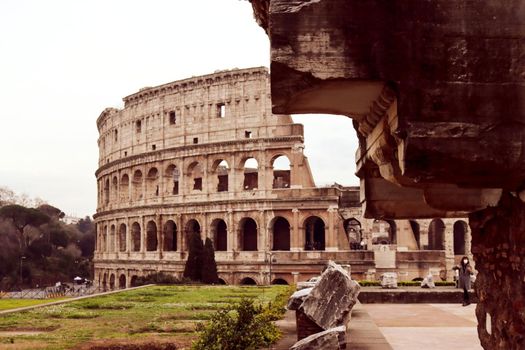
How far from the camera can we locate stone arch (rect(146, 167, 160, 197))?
41094mm

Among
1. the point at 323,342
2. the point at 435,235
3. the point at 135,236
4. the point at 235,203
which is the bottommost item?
the point at 323,342

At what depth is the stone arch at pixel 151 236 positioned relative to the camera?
41.1 metres

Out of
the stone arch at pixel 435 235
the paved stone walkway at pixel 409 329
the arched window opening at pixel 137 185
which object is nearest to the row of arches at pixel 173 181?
the arched window opening at pixel 137 185

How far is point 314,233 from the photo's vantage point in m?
40.1

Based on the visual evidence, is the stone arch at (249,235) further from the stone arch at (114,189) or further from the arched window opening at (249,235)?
the stone arch at (114,189)

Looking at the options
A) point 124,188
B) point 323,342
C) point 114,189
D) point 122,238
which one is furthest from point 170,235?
point 323,342

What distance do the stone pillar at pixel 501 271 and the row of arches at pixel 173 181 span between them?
31911 millimetres

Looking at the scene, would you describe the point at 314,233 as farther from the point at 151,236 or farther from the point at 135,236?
the point at 135,236

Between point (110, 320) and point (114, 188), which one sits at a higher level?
point (114, 188)

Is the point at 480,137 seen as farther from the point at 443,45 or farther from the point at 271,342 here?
the point at 271,342

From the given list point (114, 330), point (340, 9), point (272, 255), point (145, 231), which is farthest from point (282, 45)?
point (145, 231)

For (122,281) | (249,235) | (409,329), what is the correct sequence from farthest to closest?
(122,281) → (249,235) → (409,329)

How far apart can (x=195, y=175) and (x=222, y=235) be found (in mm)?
5066

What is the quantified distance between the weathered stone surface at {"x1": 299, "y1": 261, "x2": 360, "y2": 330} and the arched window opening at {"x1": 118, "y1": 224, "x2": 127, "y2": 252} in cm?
3824
